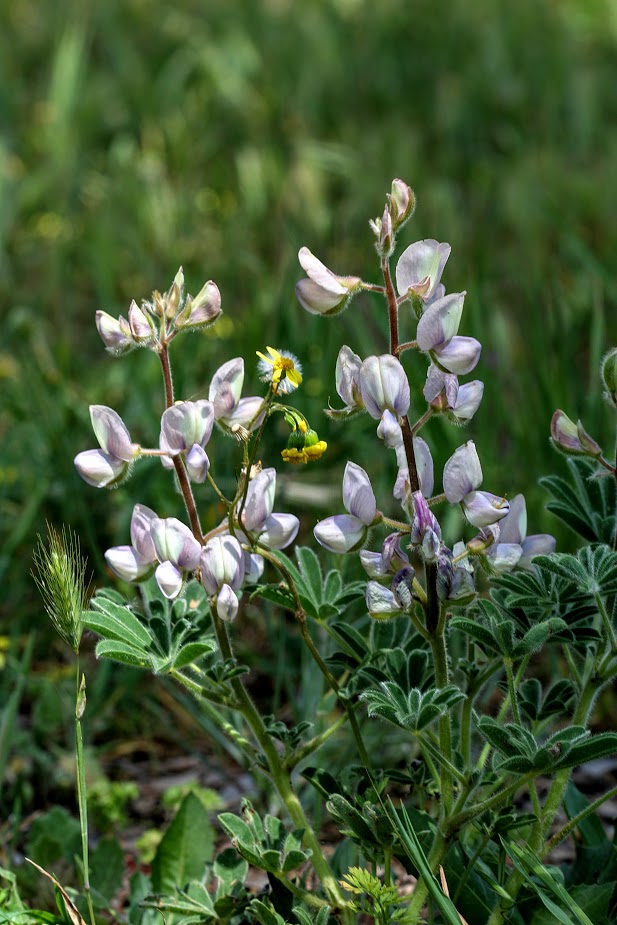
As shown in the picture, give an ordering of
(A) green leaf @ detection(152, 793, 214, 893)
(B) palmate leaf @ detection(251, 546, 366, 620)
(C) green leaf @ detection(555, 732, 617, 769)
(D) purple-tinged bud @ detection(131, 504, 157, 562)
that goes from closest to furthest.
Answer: (C) green leaf @ detection(555, 732, 617, 769)
(D) purple-tinged bud @ detection(131, 504, 157, 562)
(B) palmate leaf @ detection(251, 546, 366, 620)
(A) green leaf @ detection(152, 793, 214, 893)

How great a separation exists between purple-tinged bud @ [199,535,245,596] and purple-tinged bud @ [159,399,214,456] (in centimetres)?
11

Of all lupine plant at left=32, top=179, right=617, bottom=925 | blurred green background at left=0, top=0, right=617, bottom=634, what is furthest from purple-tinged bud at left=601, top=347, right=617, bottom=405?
blurred green background at left=0, top=0, right=617, bottom=634

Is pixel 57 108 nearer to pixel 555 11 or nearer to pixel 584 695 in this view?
pixel 555 11

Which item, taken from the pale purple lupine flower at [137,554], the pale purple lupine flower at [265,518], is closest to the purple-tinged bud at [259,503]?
the pale purple lupine flower at [265,518]

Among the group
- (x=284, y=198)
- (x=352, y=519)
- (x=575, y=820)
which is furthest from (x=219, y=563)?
(x=284, y=198)

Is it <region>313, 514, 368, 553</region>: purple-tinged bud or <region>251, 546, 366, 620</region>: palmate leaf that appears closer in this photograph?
<region>313, 514, 368, 553</region>: purple-tinged bud

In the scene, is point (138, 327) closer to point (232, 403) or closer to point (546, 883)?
point (232, 403)

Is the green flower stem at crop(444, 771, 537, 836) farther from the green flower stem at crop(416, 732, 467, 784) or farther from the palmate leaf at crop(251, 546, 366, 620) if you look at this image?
the palmate leaf at crop(251, 546, 366, 620)

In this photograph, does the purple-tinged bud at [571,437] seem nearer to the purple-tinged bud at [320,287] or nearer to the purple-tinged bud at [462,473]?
the purple-tinged bud at [462,473]

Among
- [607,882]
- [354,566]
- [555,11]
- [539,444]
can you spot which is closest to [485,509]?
[607,882]

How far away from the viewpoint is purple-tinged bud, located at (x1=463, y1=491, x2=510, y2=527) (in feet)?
3.93

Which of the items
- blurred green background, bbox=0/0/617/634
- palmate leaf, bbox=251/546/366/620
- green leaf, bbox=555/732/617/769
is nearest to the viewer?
green leaf, bbox=555/732/617/769

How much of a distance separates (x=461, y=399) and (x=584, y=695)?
14.3 inches

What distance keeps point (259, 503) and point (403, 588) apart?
20cm
